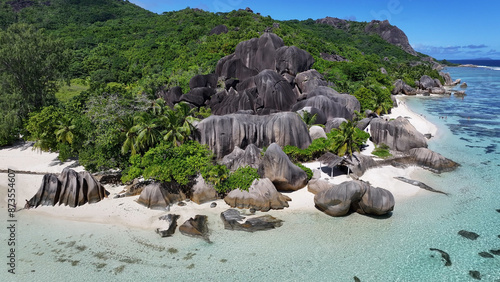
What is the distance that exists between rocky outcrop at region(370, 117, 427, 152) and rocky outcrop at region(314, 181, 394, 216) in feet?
38.4

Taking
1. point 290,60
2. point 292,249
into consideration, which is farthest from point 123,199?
point 290,60

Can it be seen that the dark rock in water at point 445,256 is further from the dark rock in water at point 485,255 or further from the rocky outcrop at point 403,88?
the rocky outcrop at point 403,88

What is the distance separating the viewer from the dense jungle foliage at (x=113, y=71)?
2122cm

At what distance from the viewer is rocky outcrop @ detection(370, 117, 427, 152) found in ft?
85.8

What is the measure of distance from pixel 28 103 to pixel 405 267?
105 feet

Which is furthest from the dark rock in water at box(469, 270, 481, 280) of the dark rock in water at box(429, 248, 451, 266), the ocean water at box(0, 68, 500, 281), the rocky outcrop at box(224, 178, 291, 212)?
the rocky outcrop at box(224, 178, 291, 212)

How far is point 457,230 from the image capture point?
15773 millimetres

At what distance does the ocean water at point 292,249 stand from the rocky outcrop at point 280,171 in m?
2.56

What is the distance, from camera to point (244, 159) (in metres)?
21.0

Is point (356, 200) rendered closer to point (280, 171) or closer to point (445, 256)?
point (445, 256)

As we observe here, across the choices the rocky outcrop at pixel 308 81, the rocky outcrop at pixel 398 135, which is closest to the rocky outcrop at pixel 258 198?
the rocky outcrop at pixel 398 135

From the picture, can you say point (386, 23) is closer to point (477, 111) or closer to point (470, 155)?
point (477, 111)

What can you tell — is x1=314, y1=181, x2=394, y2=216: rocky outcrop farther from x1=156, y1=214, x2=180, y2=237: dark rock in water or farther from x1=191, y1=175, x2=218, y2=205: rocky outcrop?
x1=156, y1=214, x2=180, y2=237: dark rock in water

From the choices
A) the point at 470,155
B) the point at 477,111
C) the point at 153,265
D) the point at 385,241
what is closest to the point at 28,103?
the point at 153,265
